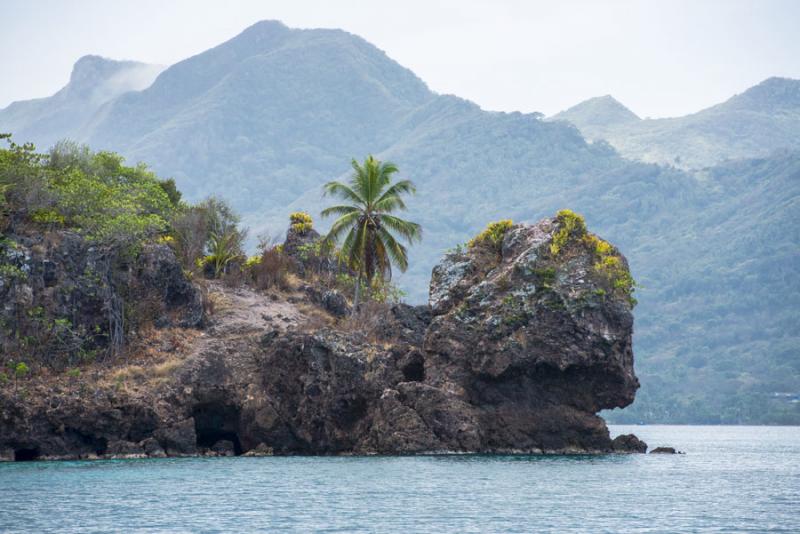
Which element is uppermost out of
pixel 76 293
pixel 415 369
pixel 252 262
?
pixel 252 262

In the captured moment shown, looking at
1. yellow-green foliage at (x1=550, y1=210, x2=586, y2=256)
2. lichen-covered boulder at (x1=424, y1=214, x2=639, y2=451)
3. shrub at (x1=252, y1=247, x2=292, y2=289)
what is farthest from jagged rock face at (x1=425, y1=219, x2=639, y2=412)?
shrub at (x1=252, y1=247, x2=292, y2=289)

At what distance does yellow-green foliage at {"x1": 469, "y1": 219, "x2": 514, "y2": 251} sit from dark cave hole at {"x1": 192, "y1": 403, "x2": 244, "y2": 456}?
61.5 ft

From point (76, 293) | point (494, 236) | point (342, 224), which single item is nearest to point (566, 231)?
point (494, 236)

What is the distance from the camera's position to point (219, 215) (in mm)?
86812

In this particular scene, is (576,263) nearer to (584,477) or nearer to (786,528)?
(584,477)

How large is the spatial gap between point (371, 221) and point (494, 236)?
798cm

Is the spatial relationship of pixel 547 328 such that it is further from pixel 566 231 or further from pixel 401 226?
pixel 401 226

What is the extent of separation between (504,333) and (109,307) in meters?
23.1

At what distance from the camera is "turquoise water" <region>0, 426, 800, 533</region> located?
34.5 meters

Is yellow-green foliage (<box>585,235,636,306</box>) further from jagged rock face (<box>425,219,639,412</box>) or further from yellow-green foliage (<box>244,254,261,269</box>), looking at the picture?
yellow-green foliage (<box>244,254,261,269</box>)

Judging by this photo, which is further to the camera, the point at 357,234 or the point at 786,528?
the point at 357,234

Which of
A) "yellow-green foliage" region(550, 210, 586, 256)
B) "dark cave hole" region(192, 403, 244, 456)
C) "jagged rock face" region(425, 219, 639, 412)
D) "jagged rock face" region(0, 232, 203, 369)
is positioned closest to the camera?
"jagged rock face" region(0, 232, 203, 369)

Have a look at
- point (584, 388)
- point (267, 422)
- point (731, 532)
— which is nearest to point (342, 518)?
point (731, 532)

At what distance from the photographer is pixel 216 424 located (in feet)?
206
